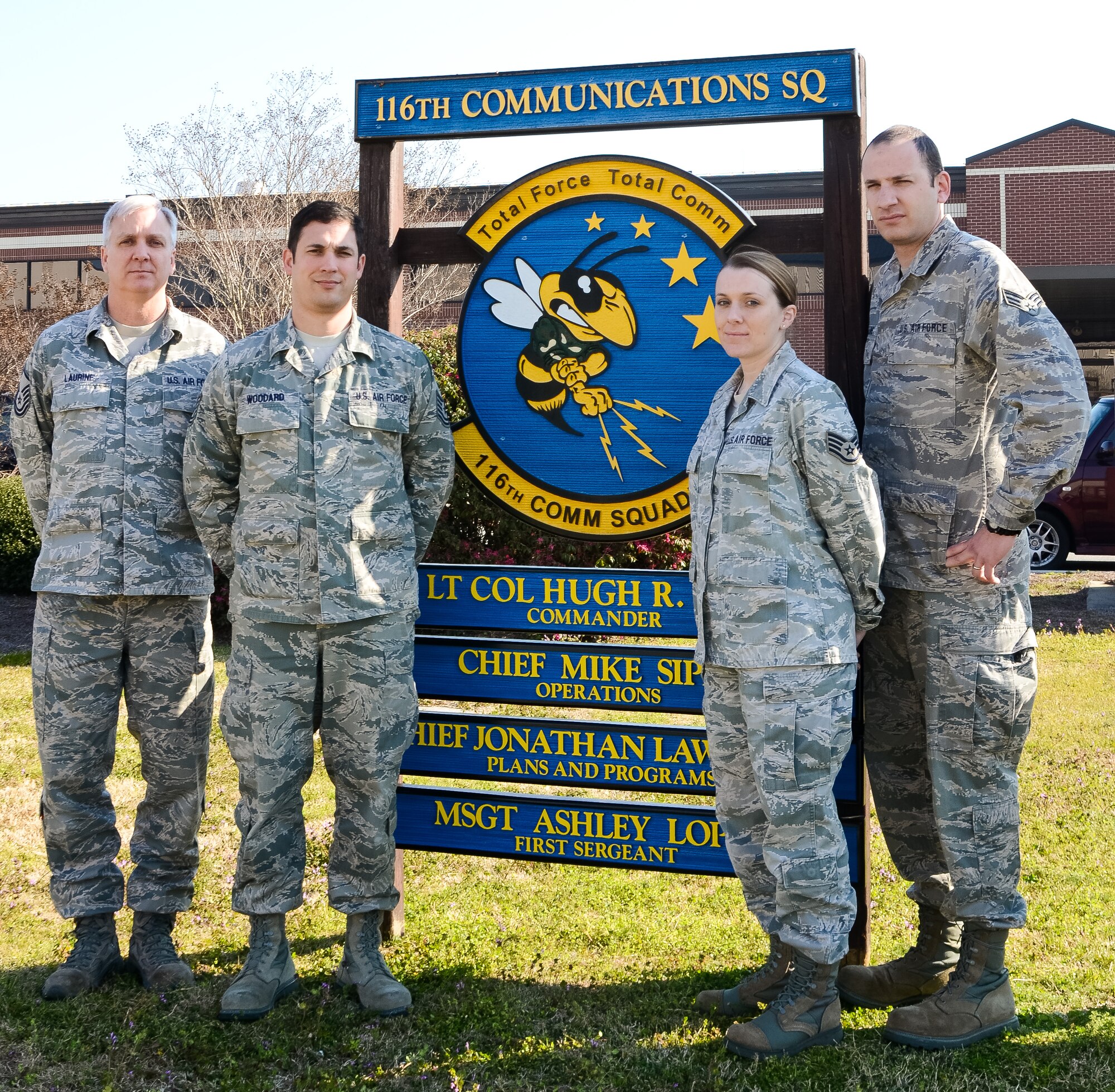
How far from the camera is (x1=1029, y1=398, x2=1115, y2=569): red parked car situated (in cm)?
1104

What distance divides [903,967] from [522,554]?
4.48 metres

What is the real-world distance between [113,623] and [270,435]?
777mm

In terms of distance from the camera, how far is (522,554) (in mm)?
7285

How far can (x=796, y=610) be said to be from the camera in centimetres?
267

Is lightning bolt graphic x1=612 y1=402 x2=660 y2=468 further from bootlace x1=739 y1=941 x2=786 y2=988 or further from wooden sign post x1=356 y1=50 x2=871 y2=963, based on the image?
bootlace x1=739 y1=941 x2=786 y2=988

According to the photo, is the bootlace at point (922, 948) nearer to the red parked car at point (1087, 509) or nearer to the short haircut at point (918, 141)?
the short haircut at point (918, 141)

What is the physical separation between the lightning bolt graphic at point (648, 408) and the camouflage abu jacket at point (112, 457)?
4.31 feet

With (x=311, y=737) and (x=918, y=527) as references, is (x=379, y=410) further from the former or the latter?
(x=918, y=527)

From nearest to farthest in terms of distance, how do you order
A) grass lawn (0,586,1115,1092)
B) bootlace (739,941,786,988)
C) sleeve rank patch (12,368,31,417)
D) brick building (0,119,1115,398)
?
1. grass lawn (0,586,1115,1092)
2. bootlace (739,941,786,988)
3. sleeve rank patch (12,368,31,417)
4. brick building (0,119,1115,398)

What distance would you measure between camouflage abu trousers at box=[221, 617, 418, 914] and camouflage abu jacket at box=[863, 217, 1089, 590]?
1.43 meters

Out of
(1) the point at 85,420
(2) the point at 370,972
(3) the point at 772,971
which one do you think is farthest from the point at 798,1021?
(1) the point at 85,420

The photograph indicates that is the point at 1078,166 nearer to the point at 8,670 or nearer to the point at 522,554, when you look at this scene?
the point at 522,554

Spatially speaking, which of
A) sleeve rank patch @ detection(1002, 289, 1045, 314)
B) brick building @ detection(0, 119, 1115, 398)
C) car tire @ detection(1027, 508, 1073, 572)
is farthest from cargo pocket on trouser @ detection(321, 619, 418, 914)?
brick building @ detection(0, 119, 1115, 398)

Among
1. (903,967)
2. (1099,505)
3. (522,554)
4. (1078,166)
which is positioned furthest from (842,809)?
(1078,166)
